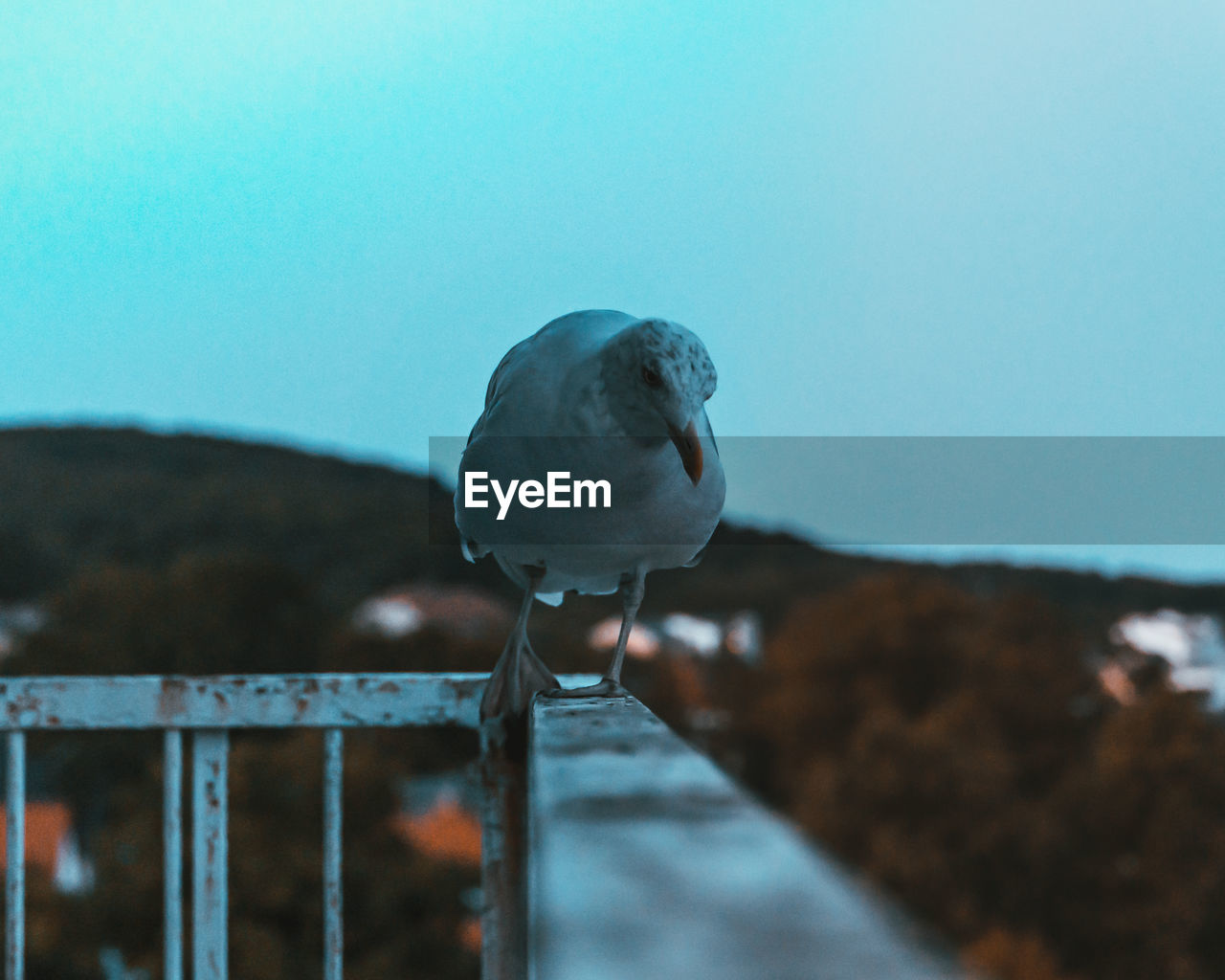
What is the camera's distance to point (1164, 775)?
56.0 feet

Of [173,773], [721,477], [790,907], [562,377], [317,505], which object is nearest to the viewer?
[790,907]

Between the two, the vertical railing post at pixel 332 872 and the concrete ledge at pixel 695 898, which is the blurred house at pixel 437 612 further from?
the concrete ledge at pixel 695 898

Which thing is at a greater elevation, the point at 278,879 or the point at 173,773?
the point at 173,773

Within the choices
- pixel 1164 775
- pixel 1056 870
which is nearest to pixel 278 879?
pixel 1056 870

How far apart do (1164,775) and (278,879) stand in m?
13.2

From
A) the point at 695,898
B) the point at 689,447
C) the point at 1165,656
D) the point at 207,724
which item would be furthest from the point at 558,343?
the point at 1165,656

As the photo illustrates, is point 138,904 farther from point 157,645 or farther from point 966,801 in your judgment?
point 966,801

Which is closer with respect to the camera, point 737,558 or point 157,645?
point 157,645

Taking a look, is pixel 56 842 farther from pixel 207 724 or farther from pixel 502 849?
pixel 502 849

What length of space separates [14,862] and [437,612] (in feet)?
70.1

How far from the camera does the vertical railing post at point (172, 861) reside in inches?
77.7

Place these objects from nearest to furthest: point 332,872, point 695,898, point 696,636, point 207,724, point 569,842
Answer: point 695,898, point 569,842, point 332,872, point 207,724, point 696,636

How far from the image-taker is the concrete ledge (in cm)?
56

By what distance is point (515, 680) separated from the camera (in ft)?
7.11
